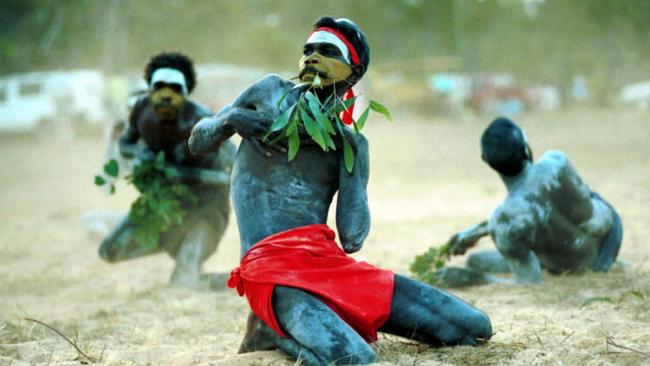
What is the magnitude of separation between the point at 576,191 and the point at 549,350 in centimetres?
199

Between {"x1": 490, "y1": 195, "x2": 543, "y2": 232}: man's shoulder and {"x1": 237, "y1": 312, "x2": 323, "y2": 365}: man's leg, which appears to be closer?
{"x1": 237, "y1": 312, "x2": 323, "y2": 365}: man's leg

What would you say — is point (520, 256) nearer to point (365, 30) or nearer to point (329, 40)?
point (329, 40)

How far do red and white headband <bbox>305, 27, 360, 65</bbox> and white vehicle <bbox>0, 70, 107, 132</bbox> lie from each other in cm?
1844

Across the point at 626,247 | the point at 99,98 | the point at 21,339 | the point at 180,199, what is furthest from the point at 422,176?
the point at 99,98

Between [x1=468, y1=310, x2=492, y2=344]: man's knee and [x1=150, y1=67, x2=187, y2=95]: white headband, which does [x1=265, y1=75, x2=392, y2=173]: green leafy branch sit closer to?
[x1=468, y1=310, x2=492, y2=344]: man's knee

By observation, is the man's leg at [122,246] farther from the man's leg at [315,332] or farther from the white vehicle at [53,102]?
the white vehicle at [53,102]

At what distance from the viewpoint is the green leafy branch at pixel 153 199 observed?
5906 mm

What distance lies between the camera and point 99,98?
21422 millimetres

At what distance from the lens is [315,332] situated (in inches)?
129

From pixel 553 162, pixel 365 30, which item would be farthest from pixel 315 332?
pixel 365 30

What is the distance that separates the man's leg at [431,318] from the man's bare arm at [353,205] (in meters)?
0.25

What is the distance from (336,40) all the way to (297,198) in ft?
2.27

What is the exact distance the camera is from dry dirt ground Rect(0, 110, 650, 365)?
3645 millimetres

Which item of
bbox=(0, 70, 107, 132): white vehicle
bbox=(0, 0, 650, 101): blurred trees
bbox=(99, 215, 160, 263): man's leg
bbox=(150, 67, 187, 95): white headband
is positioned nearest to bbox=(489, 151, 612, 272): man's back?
bbox=(150, 67, 187, 95): white headband
